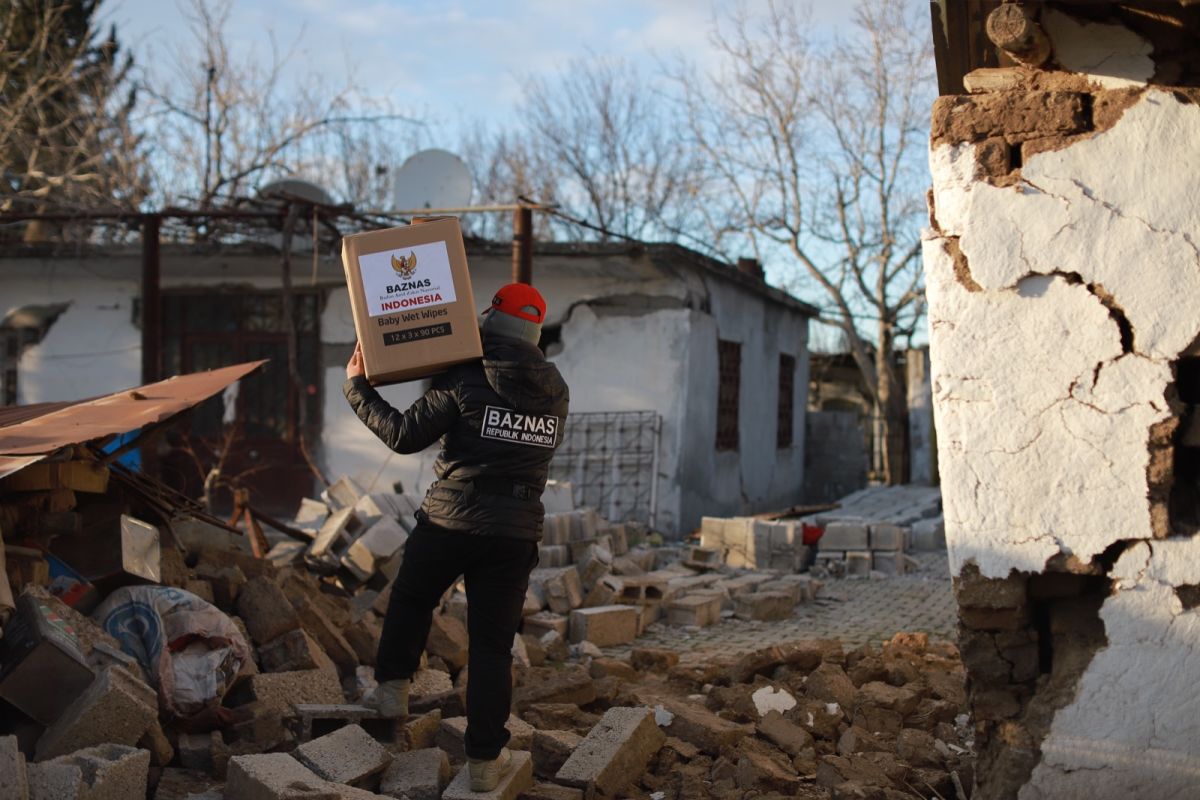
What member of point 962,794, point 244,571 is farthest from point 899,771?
point 244,571

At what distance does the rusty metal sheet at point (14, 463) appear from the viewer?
398cm

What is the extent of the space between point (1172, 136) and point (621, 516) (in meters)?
9.32

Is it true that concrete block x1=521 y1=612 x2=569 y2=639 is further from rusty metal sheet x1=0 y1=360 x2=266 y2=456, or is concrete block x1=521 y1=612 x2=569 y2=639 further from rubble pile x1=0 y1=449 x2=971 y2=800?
rusty metal sheet x1=0 y1=360 x2=266 y2=456

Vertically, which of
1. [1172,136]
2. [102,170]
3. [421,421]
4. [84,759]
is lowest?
[84,759]

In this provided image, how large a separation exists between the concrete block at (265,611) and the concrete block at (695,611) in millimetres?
3478

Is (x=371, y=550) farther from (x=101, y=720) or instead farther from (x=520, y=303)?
(x=520, y=303)

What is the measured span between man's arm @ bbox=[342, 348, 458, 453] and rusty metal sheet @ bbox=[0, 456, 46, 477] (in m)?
1.16

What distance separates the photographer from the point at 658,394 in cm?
1271

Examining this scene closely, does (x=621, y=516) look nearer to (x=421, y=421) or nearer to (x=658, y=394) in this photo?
(x=658, y=394)

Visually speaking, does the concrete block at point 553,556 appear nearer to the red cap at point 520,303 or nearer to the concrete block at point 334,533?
the concrete block at point 334,533

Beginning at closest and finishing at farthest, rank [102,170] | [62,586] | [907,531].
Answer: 1. [62,586]
2. [907,531]
3. [102,170]

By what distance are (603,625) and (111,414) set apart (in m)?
3.63

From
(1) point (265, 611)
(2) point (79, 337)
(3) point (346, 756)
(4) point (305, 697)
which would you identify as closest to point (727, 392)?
(2) point (79, 337)

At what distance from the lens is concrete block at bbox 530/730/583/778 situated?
4512 mm
